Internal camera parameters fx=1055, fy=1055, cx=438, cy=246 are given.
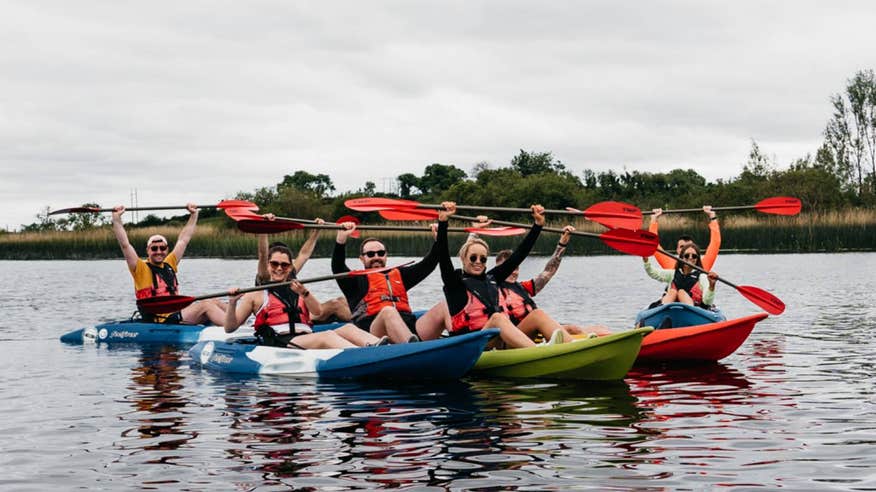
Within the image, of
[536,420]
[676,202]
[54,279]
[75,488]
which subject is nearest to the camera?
[75,488]

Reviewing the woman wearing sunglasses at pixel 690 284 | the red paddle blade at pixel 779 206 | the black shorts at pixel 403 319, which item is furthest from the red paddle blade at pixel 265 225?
the red paddle blade at pixel 779 206

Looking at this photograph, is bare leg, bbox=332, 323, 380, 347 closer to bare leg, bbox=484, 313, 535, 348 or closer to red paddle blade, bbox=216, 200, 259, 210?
bare leg, bbox=484, 313, 535, 348

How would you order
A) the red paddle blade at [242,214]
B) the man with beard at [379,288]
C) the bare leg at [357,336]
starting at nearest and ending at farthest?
the bare leg at [357,336] < the man with beard at [379,288] < the red paddle blade at [242,214]

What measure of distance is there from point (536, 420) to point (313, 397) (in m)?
2.05

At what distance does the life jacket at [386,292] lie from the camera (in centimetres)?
951

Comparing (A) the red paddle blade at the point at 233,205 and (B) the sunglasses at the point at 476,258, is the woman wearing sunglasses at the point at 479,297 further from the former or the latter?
(A) the red paddle blade at the point at 233,205

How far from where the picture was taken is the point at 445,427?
22.8ft

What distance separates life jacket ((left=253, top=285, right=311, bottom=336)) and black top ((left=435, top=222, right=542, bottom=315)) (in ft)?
5.58

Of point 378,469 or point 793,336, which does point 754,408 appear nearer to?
point 378,469

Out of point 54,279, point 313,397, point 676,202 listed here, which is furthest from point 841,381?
point 676,202

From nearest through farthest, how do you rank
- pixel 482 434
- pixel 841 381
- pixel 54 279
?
pixel 482 434 → pixel 841 381 → pixel 54 279

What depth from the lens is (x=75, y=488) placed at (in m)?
5.51

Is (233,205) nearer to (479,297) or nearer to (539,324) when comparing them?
(479,297)

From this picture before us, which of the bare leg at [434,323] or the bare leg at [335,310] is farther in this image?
the bare leg at [335,310]
